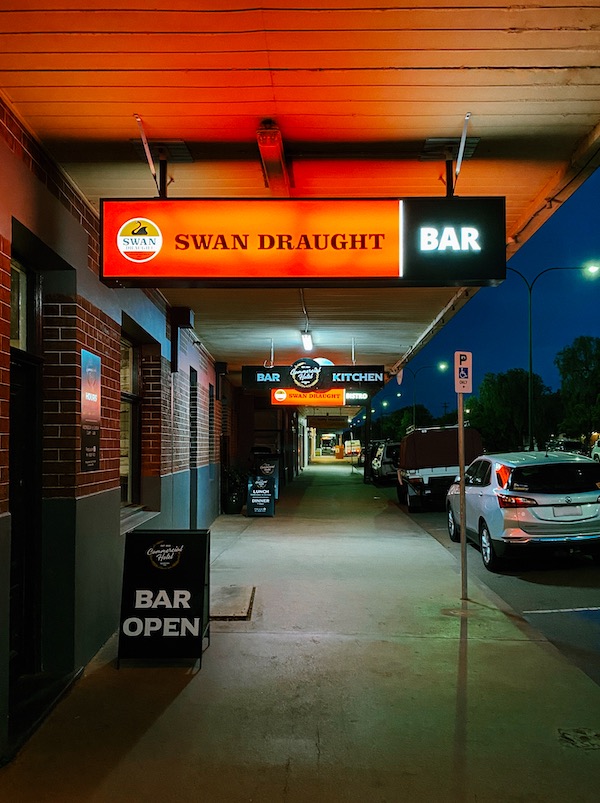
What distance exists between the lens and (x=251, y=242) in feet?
15.7

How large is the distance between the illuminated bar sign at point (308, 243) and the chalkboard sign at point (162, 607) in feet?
8.10

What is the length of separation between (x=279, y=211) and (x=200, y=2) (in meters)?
1.60

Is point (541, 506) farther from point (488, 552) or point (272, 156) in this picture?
point (272, 156)

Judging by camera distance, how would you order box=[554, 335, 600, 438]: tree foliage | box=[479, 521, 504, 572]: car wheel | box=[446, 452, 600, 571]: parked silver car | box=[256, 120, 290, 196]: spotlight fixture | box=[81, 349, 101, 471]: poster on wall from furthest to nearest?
box=[554, 335, 600, 438]: tree foliage → box=[479, 521, 504, 572]: car wheel → box=[446, 452, 600, 571]: parked silver car → box=[81, 349, 101, 471]: poster on wall → box=[256, 120, 290, 196]: spotlight fixture

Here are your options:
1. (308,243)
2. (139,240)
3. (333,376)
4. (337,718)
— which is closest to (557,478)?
(333,376)

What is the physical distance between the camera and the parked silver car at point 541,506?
30.9 ft

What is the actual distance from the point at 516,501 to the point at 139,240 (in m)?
6.80

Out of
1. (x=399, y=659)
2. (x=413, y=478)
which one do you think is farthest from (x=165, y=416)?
(x=413, y=478)

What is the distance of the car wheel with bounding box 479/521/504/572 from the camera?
390 inches

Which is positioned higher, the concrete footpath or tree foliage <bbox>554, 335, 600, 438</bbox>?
tree foliage <bbox>554, 335, 600, 438</bbox>

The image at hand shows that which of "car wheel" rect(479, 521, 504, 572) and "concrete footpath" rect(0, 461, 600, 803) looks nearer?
"concrete footpath" rect(0, 461, 600, 803)

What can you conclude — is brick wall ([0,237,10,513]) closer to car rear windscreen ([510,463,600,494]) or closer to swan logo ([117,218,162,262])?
swan logo ([117,218,162,262])

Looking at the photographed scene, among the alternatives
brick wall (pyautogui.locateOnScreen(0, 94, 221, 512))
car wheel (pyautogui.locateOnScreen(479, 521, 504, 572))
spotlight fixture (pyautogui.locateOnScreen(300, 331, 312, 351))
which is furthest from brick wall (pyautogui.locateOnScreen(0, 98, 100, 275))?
car wheel (pyautogui.locateOnScreen(479, 521, 504, 572))

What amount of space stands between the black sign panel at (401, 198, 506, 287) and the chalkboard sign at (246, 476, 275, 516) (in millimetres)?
12661
